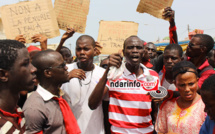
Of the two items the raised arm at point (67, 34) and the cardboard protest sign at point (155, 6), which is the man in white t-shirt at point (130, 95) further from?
the raised arm at point (67, 34)

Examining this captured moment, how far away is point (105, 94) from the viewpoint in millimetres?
2324

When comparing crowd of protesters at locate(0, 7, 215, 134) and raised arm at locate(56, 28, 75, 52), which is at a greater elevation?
raised arm at locate(56, 28, 75, 52)

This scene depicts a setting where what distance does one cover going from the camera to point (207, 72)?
2430 millimetres

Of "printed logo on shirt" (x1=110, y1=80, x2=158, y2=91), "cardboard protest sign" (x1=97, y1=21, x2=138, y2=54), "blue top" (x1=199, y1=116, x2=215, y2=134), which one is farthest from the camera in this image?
"cardboard protest sign" (x1=97, y1=21, x2=138, y2=54)

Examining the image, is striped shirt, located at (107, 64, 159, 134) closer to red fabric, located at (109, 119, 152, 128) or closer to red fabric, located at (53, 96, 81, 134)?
red fabric, located at (109, 119, 152, 128)

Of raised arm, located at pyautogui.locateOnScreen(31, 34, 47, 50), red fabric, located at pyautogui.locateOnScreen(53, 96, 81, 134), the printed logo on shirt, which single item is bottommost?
red fabric, located at pyautogui.locateOnScreen(53, 96, 81, 134)

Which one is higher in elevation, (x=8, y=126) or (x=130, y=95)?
(x=8, y=126)

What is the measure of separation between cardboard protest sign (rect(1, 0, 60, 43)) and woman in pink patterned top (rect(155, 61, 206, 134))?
74.4 inches

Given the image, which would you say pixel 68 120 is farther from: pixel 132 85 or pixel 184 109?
pixel 184 109

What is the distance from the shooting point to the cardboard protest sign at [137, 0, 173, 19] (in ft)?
8.87

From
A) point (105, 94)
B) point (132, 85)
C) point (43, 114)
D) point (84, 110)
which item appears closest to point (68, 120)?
point (43, 114)

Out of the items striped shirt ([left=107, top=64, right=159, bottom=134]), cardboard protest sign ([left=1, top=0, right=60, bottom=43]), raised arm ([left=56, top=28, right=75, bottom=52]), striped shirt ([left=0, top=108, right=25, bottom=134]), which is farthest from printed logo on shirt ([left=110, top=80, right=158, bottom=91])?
cardboard protest sign ([left=1, top=0, right=60, bottom=43])

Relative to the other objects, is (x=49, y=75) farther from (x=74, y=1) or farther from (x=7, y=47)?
(x=74, y=1)

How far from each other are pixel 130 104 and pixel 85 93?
0.57 meters
